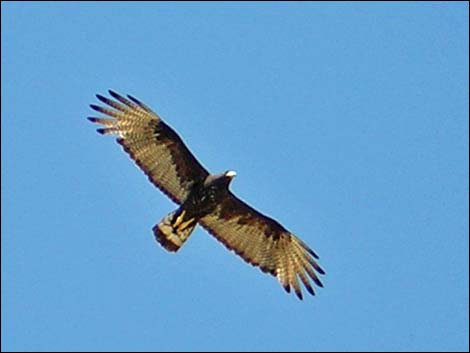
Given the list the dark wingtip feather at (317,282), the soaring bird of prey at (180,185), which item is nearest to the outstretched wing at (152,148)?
the soaring bird of prey at (180,185)

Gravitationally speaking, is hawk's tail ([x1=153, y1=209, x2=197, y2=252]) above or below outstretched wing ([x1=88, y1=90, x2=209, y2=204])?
below

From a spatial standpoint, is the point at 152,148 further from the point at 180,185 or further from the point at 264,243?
the point at 264,243

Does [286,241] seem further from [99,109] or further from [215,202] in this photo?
[99,109]

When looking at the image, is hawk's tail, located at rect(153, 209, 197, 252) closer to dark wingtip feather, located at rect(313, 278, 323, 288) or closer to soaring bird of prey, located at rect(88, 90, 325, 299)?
soaring bird of prey, located at rect(88, 90, 325, 299)

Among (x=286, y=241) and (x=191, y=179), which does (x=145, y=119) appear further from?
(x=286, y=241)

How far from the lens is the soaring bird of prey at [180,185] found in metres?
29.8

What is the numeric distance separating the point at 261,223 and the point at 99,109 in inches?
132

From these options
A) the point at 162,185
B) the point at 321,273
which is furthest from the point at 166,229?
the point at 321,273

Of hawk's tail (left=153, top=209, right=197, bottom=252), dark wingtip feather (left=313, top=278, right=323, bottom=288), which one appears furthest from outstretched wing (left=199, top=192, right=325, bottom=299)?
hawk's tail (left=153, top=209, right=197, bottom=252)

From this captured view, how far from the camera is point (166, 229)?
97.3 feet

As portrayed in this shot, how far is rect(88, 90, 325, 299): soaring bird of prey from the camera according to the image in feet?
97.6

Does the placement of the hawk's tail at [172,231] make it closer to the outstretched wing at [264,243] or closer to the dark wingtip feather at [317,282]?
the outstretched wing at [264,243]

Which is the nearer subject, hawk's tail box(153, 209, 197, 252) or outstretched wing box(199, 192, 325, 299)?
hawk's tail box(153, 209, 197, 252)

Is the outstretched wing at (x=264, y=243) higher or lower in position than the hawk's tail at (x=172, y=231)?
higher
